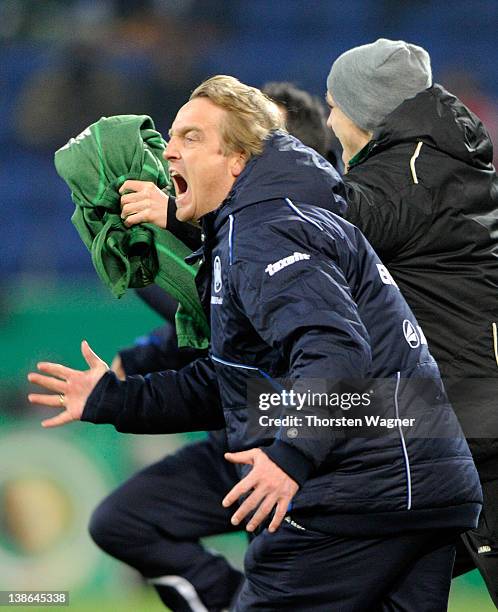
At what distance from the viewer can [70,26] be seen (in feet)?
30.8

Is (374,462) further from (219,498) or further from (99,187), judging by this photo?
(219,498)

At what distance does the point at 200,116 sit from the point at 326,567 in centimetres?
115

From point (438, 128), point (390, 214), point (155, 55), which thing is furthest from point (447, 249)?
point (155, 55)

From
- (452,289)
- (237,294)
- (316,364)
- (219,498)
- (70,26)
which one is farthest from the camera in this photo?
(70,26)

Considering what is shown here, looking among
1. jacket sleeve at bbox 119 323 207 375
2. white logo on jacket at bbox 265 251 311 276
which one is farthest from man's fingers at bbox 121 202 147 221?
jacket sleeve at bbox 119 323 207 375

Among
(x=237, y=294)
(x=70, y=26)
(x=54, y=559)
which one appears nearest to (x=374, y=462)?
(x=237, y=294)

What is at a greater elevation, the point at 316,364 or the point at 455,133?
the point at 455,133

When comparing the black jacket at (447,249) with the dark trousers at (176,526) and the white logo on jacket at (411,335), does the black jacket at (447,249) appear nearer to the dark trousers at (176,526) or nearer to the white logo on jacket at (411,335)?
the white logo on jacket at (411,335)

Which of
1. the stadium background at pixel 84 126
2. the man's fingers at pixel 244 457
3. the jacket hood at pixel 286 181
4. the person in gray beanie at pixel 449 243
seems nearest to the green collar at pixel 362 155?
the person in gray beanie at pixel 449 243

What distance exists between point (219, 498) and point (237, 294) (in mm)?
2011

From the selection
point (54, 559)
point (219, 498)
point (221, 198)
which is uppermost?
point (221, 198)

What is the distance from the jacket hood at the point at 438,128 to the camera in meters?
3.42

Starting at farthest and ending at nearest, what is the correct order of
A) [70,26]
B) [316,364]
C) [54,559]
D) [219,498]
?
[70,26], [54,559], [219,498], [316,364]

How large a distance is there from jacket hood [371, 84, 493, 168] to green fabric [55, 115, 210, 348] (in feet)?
2.15
